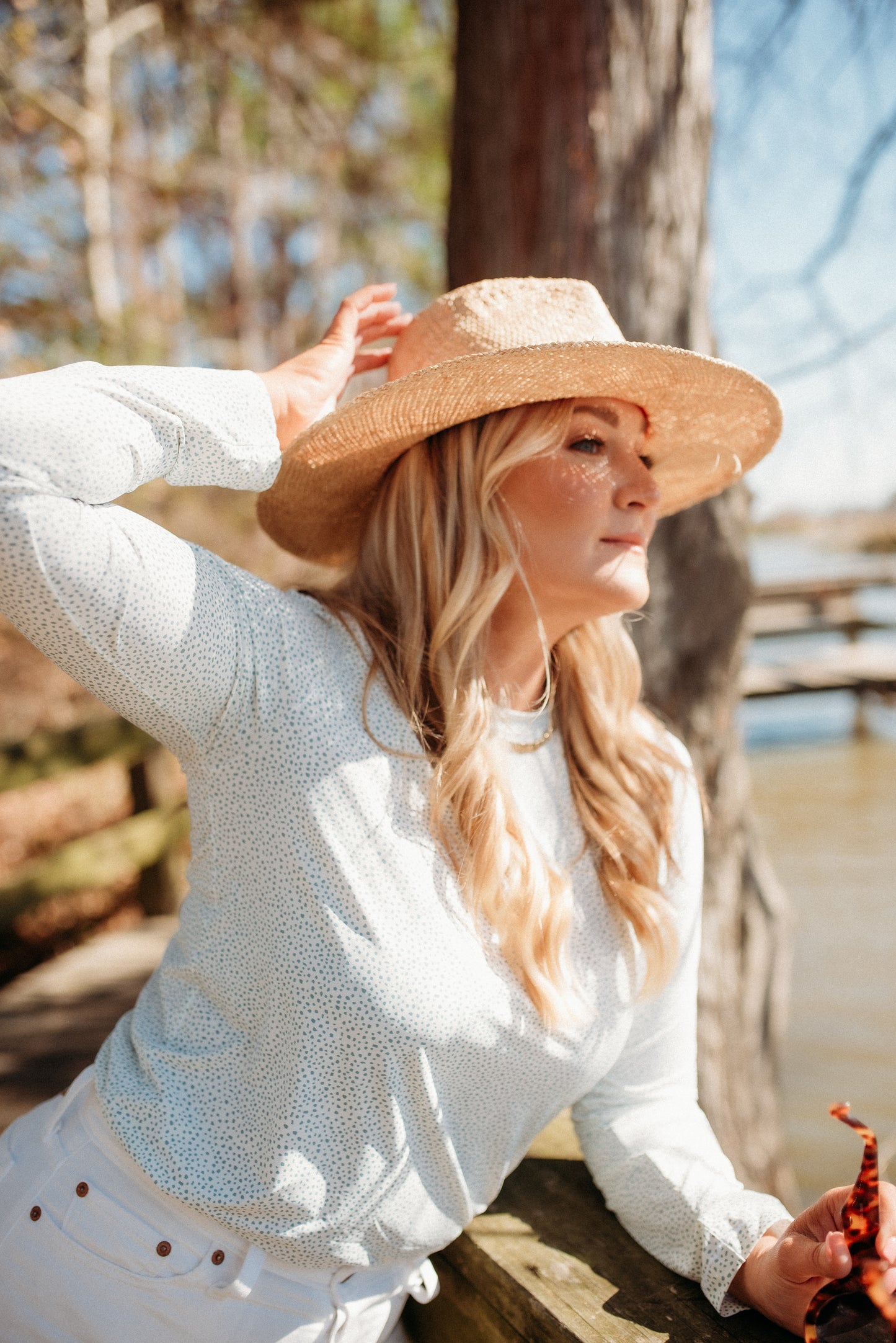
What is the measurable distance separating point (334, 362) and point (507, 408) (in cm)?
34

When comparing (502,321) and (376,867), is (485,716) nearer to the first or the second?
(376,867)

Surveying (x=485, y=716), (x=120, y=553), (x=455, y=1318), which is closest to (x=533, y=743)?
(x=485, y=716)

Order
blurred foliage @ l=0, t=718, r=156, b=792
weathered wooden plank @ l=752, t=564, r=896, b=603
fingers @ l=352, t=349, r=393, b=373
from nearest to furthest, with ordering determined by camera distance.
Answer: fingers @ l=352, t=349, r=393, b=373 < blurred foliage @ l=0, t=718, r=156, b=792 < weathered wooden plank @ l=752, t=564, r=896, b=603

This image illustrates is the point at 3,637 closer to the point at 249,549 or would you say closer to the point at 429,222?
the point at 249,549

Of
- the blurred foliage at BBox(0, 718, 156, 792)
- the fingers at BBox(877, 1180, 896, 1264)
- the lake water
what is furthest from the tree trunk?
the blurred foliage at BBox(0, 718, 156, 792)

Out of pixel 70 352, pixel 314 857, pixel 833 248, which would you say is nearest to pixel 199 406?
pixel 314 857

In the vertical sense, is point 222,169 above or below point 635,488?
above

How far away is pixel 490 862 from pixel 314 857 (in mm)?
247

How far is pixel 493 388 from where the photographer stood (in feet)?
4.69

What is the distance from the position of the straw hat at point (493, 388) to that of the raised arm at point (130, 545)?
8.7 inches

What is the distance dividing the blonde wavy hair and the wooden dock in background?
1276 cm

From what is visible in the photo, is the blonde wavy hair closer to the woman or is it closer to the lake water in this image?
the woman

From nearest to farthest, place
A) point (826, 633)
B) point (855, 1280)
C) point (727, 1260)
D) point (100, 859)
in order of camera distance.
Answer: point (855, 1280)
point (727, 1260)
point (100, 859)
point (826, 633)

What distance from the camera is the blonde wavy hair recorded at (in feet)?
4.42
